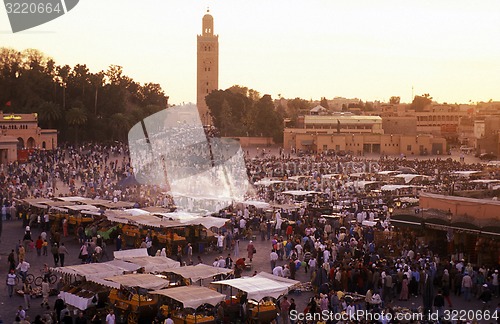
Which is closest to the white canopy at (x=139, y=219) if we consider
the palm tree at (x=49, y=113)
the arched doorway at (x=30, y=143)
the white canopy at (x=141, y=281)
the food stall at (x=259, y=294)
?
the white canopy at (x=141, y=281)

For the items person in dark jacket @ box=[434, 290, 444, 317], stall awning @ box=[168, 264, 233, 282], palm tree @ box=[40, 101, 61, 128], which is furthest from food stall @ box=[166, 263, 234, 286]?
palm tree @ box=[40, 101, 61, 128]

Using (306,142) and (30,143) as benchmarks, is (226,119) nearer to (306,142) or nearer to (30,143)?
(306,142)

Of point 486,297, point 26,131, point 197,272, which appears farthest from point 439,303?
point 26,131

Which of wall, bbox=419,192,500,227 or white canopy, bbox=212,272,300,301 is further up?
wall, bbox=419,192,500,227

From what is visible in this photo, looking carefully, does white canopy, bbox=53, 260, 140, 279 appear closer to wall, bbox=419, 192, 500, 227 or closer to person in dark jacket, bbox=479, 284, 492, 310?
person in dark jacket, bbox=479, 284, 492, 310

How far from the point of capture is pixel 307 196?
105 ft

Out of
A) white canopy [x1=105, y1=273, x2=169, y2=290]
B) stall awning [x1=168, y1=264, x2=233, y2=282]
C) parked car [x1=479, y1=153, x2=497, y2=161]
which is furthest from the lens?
parked car [x1=479, y1=153, x2=497, y2=161]

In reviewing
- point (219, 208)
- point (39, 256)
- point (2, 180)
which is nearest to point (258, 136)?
point (2, 180)

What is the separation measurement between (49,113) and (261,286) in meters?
52.4

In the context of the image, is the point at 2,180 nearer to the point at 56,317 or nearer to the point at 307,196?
the point at 307,196

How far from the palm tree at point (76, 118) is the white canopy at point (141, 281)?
50.4m

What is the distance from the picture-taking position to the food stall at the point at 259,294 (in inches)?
550

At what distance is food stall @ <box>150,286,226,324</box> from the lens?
13398mm

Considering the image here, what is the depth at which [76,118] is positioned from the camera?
63.4m
